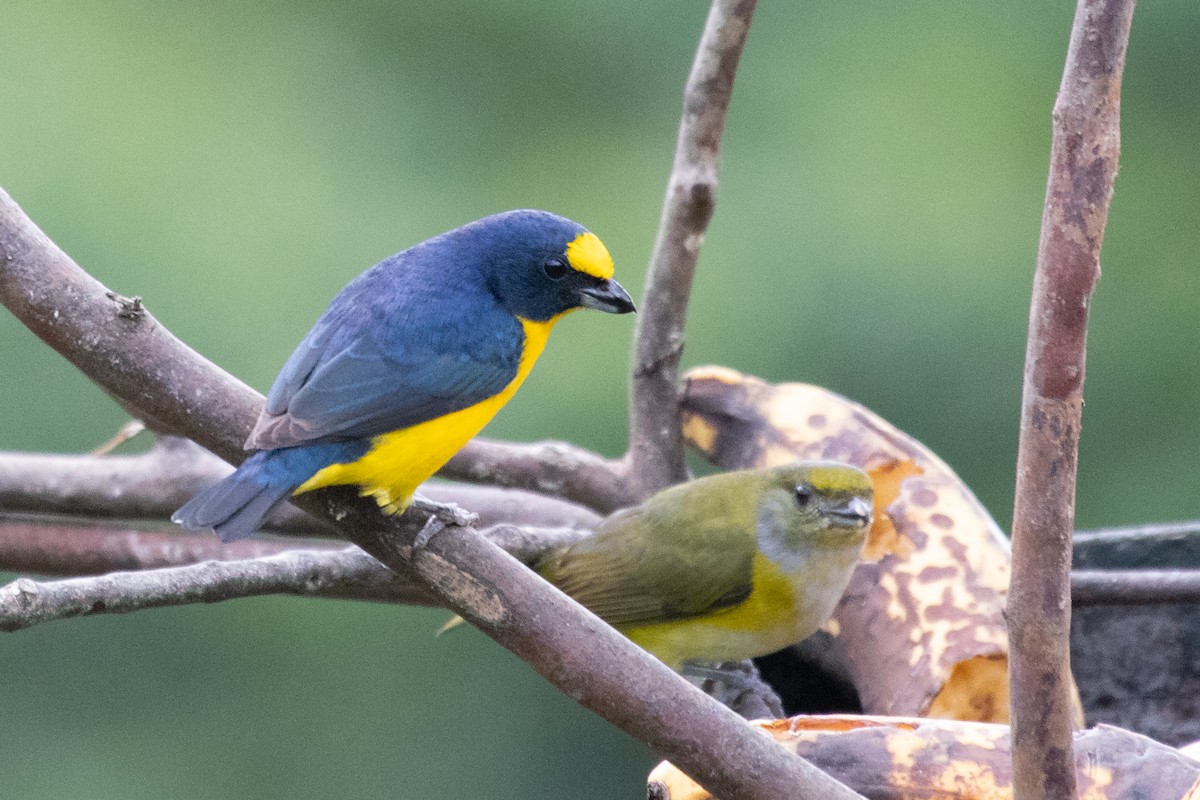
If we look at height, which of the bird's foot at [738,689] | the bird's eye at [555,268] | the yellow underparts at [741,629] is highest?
the bird's eye at [555,268]

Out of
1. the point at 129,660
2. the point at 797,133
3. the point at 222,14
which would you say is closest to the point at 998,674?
the point at 797,133

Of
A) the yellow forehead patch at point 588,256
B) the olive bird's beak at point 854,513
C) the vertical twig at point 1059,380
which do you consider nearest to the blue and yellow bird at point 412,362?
the yellow forehead patch at point 588,256

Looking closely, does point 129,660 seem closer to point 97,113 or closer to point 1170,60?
point 97,113

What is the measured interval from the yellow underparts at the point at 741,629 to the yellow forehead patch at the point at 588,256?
0.80 metres

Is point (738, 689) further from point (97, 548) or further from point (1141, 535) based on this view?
point (97, 548)

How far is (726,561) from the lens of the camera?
2.76 meters

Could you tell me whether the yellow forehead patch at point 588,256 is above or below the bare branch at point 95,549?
above

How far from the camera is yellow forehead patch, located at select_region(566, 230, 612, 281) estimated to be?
2.12 meters

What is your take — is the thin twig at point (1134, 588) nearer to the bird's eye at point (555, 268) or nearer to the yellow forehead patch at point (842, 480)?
the yellow forehead patch at point (842, 480)

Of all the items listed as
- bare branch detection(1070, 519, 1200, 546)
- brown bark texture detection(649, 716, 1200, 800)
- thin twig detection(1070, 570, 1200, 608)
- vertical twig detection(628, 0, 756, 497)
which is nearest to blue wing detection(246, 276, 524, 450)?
brown bark texture detection(649, 716, 1200, 800)

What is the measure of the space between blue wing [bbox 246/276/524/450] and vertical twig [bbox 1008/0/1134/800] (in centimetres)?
85

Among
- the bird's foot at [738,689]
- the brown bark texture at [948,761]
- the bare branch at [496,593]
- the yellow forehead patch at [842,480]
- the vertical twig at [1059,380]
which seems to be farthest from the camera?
the yellow forehead patch at [842,480]

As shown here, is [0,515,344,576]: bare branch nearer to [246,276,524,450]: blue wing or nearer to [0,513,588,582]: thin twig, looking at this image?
[0,513,588,582]: thin twig

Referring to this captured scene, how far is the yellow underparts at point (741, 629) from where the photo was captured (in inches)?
103
